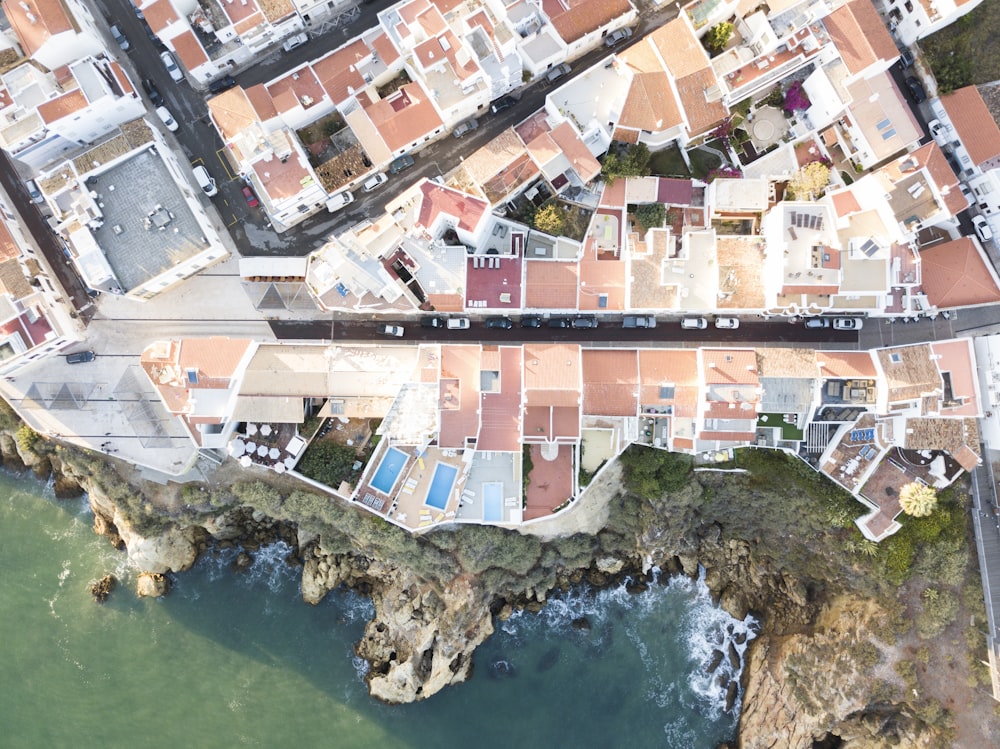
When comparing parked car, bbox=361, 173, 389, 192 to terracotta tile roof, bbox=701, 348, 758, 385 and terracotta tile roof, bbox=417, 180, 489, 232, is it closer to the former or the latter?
terracotta tile roof, bbox=417, 180, 489, 232

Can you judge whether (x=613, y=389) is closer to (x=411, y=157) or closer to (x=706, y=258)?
(x=706, y=258)

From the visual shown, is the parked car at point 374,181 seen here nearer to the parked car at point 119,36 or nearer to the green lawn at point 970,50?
the parked car at point 119,36

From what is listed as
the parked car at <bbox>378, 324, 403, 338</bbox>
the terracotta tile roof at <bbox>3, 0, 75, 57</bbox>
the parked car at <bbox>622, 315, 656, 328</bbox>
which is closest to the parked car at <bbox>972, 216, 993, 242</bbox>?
the parked car at <bbox>622, 315, 656, 328</bbox>

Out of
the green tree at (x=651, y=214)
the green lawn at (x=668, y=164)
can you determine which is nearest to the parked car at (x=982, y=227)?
the green lawn at (x=668, y=164)

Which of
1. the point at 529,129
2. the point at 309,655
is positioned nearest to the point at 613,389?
the point at 529,129

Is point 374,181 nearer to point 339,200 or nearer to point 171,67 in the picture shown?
point 339,200

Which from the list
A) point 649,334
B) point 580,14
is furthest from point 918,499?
point 580,14
